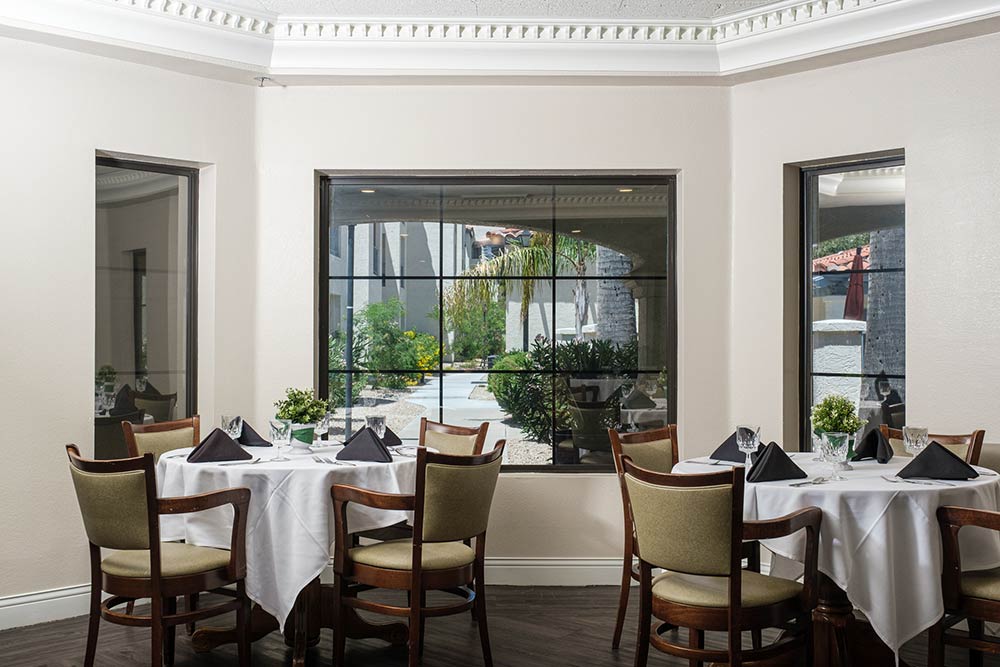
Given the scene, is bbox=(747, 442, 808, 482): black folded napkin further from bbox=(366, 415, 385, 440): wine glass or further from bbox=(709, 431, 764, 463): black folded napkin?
bbox=(366, 415, 385, 440): wine glass

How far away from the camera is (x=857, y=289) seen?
5.02 meters

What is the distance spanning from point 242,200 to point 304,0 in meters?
1.23

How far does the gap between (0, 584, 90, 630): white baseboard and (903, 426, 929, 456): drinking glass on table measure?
4174 millimetres

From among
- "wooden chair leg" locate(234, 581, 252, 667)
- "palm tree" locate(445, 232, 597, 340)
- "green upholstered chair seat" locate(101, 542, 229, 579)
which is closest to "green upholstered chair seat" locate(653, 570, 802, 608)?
"wooden chair leg" locate(234, 581, 252, 667)

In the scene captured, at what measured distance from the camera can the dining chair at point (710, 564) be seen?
2928 mm

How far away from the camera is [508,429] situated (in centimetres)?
536

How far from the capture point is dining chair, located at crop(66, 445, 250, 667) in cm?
330

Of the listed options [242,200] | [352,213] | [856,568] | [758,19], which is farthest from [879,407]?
[242,200]

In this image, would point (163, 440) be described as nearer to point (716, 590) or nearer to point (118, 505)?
point (118, 505)

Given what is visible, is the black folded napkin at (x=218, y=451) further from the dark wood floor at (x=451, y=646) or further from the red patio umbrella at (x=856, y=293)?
the red patio umbrella at (x=856, y=293)

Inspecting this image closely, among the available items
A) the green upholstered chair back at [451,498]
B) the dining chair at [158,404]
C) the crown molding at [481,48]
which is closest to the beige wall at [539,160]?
the crown molding at [481,48]

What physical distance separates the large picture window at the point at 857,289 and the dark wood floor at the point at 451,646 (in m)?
1.44

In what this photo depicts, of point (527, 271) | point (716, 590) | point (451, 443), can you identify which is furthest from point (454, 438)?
point (716, 590)

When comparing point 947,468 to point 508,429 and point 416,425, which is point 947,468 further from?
point 416,425
